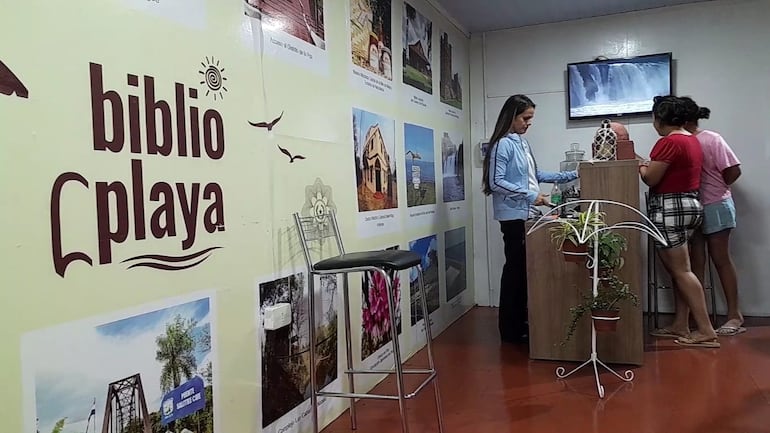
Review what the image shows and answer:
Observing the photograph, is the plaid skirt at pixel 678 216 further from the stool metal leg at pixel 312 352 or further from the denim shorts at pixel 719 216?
the stool metal leg at pixel 312 352

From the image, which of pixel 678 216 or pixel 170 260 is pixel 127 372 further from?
pixel 678 216

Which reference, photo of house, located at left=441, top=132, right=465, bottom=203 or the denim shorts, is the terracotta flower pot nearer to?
photo of house, located at left=441, top=132, right=465, bottom=203

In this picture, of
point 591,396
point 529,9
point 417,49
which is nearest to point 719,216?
point 591,396

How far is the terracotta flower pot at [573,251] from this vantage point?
119 inches

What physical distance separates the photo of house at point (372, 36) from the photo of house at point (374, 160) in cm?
26

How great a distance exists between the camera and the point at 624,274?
328 cm

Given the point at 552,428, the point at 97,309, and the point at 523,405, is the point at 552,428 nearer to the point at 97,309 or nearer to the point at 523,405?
the point at 523,405

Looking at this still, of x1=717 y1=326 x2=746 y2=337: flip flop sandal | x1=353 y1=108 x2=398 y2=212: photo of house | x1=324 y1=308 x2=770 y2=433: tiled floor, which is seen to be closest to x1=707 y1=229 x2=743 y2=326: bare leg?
x1=717 y1=326 x2=746 y2=337: flip flop sandal

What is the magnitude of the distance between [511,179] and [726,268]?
63.7 inches

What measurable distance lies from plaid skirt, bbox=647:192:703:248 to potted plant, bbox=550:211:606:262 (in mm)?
766

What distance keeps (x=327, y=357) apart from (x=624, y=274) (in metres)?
1.72

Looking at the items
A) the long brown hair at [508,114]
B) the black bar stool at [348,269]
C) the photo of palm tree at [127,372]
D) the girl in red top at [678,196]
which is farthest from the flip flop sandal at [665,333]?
the photo of palm tree at [127,372]

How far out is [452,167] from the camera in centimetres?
448

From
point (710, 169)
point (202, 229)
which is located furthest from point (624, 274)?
point (202, 229)
